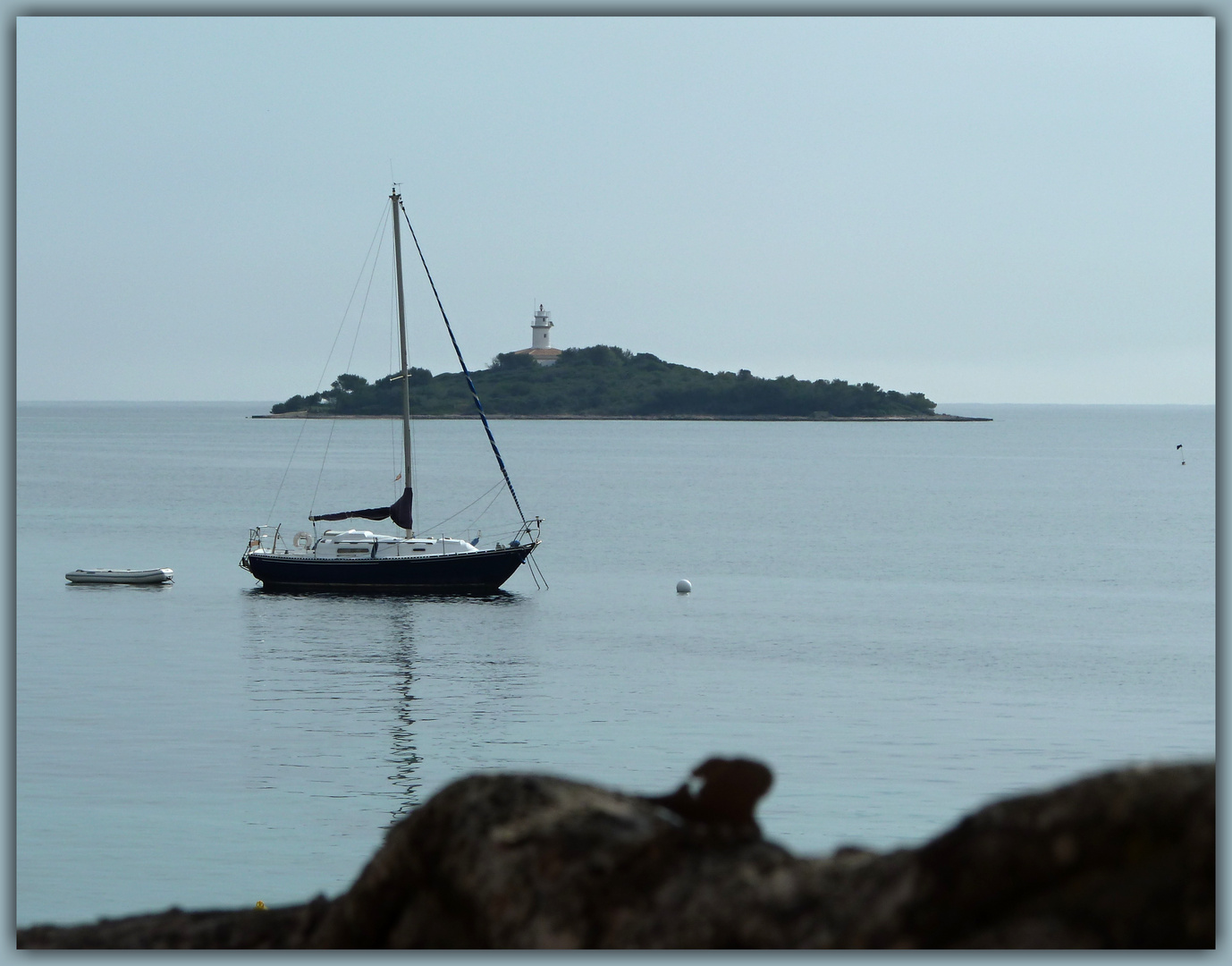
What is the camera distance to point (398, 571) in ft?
175

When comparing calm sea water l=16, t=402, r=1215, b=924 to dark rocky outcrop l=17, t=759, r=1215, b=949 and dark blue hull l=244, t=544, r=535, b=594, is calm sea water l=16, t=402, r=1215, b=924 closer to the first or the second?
dark blue hull l=244, t=544, r=535, b=594

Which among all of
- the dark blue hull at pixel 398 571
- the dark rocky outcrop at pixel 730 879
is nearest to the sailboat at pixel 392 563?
the dark blue hull at pixel 398 571

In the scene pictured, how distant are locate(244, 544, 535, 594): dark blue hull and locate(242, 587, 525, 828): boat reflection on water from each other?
0.54 metres

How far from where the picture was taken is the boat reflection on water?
27.7 meters

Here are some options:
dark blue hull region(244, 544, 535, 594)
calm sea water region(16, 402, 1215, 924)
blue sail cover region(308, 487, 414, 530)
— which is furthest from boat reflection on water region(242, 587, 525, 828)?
blue sail cover region(308, 487, 414, 530)

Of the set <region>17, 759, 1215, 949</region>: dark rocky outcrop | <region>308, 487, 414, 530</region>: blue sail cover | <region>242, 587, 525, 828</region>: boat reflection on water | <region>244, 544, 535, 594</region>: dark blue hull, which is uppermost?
<region>17, 759, 1215, 949</region>: dark rocky outcrop

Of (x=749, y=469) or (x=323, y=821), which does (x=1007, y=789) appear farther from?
(x=749, y=469)

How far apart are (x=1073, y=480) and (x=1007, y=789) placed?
120052 millimetres

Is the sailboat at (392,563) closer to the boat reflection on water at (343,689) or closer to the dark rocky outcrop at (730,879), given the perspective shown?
the boat reflection on water at (343,689)

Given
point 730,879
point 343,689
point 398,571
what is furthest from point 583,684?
point 730,879

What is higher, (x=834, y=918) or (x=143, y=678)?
(x=834, y=918)

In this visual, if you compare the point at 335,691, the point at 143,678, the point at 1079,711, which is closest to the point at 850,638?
the point at 1079,711

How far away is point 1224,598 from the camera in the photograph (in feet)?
30.4

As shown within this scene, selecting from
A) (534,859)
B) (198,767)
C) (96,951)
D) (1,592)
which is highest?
(1,592)
